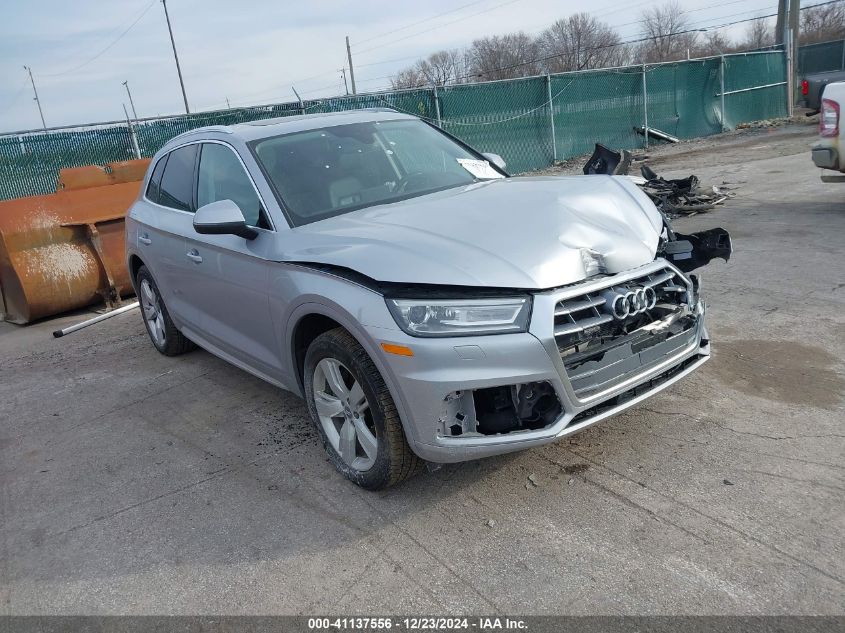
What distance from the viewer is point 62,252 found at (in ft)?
25.8

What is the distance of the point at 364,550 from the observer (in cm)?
309

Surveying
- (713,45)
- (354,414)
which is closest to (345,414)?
(354,414)

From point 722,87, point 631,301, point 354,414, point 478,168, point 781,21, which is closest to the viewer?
point 631,301

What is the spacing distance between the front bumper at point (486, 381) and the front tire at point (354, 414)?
137 millimetres

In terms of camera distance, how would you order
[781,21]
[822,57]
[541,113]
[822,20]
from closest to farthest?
[541,113], [781,21], [822,57], [822,20]

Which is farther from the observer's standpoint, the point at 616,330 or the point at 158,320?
the point at 158,320

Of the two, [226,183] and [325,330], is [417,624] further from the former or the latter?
[226,183]

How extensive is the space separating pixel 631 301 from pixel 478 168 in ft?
6.27

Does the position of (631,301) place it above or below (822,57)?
below

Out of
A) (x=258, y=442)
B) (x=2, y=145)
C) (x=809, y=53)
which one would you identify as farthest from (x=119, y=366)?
(x=809, y=53)

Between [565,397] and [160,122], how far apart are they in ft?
39.0

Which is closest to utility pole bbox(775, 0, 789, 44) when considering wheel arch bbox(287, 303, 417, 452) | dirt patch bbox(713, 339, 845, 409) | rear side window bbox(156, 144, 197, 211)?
dirt patch bbox(713, 339, 845, 409)

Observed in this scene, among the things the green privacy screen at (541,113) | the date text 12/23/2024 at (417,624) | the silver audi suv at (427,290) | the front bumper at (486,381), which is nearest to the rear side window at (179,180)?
the silver audi suv at (427,290)

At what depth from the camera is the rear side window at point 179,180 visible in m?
5.04
